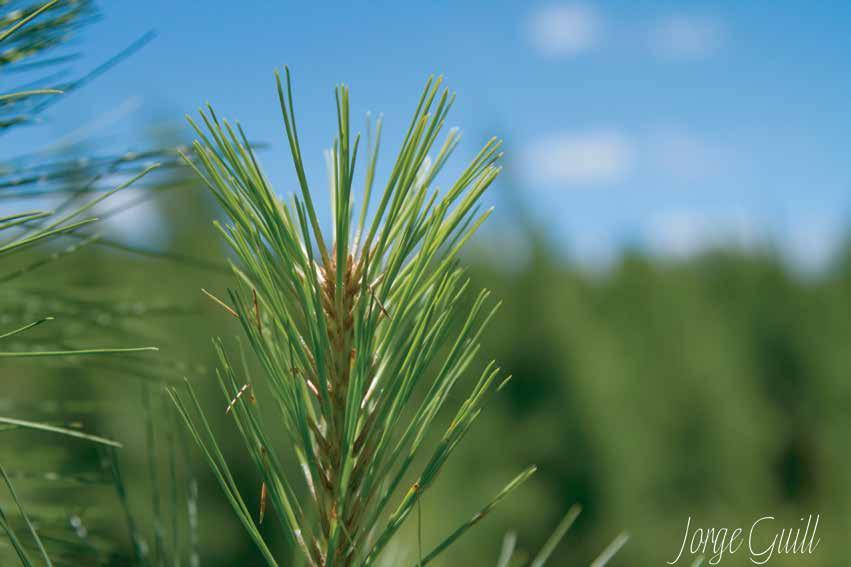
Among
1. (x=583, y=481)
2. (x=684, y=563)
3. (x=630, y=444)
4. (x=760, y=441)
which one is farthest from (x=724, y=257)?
(x=684, y=563)

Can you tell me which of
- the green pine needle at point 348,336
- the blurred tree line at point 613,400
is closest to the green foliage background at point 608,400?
the blurred tree line at point 613,400

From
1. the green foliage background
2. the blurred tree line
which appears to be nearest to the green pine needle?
the green foliage background

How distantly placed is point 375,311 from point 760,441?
14893mm

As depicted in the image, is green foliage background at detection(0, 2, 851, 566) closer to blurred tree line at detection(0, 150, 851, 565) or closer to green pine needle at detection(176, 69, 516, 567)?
blurred tree line at detection(0, 150, 851, 565)

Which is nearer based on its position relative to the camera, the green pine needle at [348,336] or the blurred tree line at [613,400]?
the green pine needle at [348,336]

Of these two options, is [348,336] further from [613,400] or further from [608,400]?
[613,400]

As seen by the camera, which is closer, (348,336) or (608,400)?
(348,336)

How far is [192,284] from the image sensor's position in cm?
978

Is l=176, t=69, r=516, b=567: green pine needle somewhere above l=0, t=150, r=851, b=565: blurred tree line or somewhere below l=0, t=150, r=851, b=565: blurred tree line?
above

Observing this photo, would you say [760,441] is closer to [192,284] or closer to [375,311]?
[192,284]

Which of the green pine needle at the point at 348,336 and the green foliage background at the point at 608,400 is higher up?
the green pine needle at the point at 348,336

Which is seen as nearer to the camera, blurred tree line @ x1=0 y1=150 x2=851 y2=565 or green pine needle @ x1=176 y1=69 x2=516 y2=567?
green pine needle @ x1=176 y1=69 x2=516 y2=567

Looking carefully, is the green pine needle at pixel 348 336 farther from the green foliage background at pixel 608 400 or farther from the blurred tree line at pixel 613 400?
the blurred tree line at pixel 613 400

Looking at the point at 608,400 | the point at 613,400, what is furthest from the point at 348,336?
the point at 613,400
